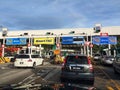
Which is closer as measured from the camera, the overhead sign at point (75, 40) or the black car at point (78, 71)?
the black car at point (78, 71)

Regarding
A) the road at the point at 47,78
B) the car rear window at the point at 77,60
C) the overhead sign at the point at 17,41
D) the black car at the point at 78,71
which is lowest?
the road at the point at 47,78

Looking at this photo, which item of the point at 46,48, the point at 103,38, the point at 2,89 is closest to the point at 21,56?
the point at 2,89

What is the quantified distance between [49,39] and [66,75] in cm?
3693

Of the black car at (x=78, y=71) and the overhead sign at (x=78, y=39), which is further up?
the overhead sign at (x=78, y=39)

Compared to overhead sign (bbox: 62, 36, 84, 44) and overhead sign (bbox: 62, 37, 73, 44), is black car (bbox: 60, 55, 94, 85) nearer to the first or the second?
overhead sign (bbox: 62, 36, 84, 44)

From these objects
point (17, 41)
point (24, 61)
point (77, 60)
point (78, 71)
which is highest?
point (17, 41)

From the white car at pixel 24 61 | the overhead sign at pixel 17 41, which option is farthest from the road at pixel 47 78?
the overhead sign at pixel 17 41

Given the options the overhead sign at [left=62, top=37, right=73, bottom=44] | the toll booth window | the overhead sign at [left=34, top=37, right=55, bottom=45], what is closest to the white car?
the overhead sign at [left=62, top=37, right=73, bottom=44]

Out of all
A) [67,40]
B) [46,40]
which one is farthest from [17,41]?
[67,40]

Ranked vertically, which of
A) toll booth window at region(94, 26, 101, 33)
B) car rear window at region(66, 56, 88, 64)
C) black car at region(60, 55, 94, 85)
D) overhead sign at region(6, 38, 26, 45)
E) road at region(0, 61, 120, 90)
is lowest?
road at region(0, 61, 120, 90)

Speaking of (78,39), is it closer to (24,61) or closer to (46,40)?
(46,40)

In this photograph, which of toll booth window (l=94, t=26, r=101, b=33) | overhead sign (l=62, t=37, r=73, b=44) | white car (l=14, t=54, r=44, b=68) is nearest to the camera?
white car (l=14, t=54, r=44, b=68)

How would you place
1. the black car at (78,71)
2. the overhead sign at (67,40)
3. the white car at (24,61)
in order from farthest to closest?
the overhead sign at (67,40) < the white car at (24,61) < the black car at (78,71)

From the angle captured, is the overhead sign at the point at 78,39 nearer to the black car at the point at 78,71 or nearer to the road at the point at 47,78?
the road at the point at 47,78
